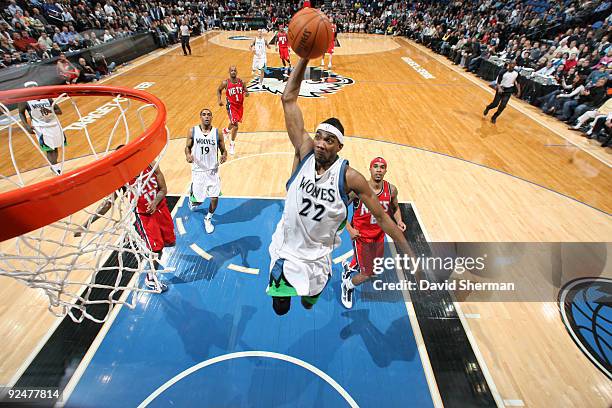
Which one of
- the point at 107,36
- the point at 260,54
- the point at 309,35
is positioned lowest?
the point at 107,36

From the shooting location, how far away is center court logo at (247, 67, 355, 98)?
11.5m

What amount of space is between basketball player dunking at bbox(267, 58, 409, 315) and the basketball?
208 millimetres

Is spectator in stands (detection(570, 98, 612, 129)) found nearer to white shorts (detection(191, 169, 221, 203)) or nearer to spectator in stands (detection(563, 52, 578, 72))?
spectator in stands (detection(563, 52, 578, 72))

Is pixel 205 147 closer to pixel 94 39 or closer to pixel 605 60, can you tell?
pixel 605 60

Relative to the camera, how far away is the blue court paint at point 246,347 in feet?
9.77

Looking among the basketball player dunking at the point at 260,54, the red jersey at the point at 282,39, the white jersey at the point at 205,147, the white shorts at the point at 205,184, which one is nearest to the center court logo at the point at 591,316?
the white shorts at the point at 205,184

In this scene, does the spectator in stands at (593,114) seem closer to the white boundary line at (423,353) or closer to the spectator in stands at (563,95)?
the spectator in stands at (563,95)

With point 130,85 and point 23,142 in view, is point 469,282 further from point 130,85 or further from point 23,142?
point 130,85

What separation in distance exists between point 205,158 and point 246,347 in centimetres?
259

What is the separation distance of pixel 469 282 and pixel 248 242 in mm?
2949

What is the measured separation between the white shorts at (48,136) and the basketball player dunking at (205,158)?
2.48 m

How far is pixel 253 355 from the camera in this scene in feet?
10.8

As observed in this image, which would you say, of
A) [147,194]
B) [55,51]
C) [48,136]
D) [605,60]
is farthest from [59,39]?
[605,60]

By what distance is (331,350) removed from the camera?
3.35 m
